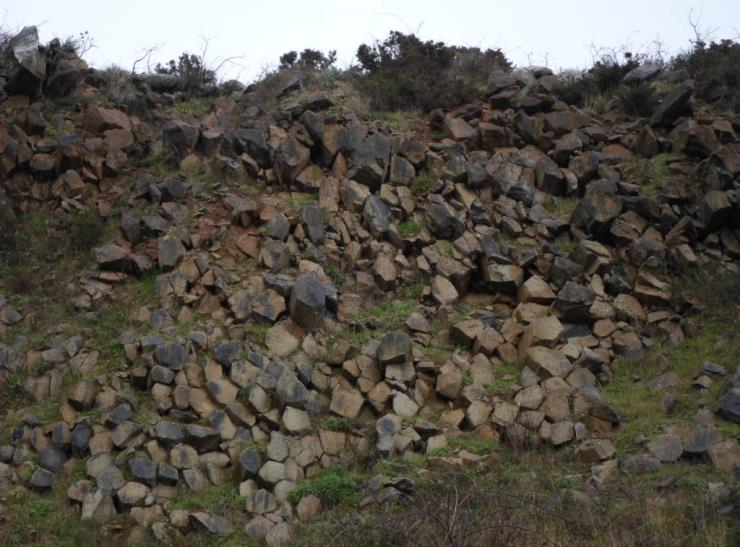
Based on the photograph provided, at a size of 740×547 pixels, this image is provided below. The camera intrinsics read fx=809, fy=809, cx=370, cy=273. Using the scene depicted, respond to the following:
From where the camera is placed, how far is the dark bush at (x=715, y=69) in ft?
46.6

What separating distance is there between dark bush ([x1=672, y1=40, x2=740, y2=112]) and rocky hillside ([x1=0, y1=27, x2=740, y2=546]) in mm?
375

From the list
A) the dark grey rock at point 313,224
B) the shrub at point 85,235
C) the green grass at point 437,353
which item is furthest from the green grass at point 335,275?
the shrub at point 85,235

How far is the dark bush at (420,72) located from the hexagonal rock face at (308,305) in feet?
18.3

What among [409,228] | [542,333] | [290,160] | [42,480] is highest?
[290,160]

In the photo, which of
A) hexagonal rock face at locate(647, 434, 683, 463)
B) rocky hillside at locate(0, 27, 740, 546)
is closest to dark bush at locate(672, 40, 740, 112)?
rocky hillside at locate(0, 27, 740, 546)

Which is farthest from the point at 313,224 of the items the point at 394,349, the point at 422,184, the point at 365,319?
the point at 394,349

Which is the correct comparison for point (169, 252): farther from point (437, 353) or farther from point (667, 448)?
point (667, 448)

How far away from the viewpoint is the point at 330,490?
26.3 feet

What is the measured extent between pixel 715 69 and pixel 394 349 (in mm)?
9175

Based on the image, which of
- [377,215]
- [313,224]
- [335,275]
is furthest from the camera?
[377,215]

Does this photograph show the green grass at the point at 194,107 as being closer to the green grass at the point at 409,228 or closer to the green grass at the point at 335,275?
the green grass at the point at 409,228

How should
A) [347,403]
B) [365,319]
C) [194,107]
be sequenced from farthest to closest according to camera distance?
[194,107], [365,319], [347,403]

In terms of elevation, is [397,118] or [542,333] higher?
[397,118]

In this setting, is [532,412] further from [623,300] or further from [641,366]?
[623,300]
